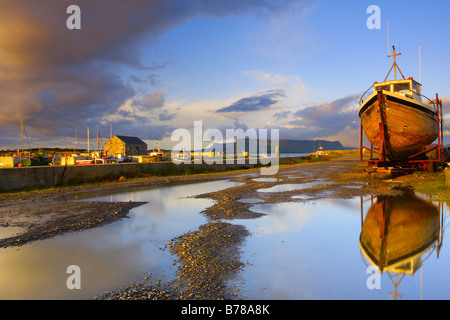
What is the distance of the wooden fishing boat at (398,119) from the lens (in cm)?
1898

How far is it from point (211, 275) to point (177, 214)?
235 inches

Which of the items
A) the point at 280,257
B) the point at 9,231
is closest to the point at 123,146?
the point at 9,231

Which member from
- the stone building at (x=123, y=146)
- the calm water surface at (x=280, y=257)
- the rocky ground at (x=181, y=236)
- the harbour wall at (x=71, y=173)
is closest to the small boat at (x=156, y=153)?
the stone building at (x=123, y=146)

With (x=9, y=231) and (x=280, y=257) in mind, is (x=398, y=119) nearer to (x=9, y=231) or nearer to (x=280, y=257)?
(x=280, y=257)

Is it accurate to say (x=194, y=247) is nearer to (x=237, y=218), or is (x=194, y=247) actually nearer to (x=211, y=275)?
(x=211, y=275)

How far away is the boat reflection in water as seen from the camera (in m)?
5.64

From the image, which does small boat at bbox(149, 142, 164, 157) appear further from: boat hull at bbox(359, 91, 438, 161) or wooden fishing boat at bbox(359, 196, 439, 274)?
wooden fishing boat at bbox(359, 196, 439, 274)

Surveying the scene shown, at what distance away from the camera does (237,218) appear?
32.0 feet

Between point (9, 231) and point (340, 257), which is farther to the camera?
point (9, 231)

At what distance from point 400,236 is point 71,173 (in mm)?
20901

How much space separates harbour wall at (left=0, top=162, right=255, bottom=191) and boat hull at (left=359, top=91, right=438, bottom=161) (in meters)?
19.7

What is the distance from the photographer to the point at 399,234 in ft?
24.6

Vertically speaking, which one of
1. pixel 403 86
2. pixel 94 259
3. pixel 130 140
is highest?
pixel 403 86
